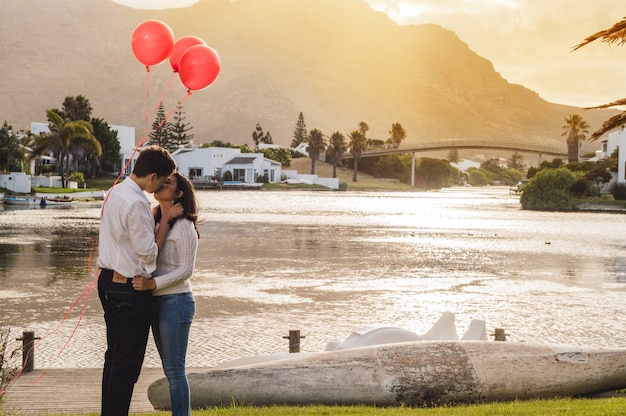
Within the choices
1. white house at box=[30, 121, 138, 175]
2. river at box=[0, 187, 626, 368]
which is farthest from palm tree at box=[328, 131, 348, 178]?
river at box=[0, 187, 626, 368]

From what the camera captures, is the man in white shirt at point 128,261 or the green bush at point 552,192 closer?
the man in white shirt at point 128,261

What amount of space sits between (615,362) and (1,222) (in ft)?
113

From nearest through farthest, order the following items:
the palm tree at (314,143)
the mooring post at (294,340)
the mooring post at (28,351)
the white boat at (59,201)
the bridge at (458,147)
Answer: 1. the mooring post at (28,351)
2. the mooring post at (294,340)
3. the white boat at (59,201)
4. the bridge at (458,147)
5. the palm tree at (314,143)

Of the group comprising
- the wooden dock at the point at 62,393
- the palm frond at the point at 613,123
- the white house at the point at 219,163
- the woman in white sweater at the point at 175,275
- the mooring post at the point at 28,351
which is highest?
the white house at the point at 219,163

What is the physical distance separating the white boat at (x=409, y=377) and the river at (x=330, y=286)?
151 cm

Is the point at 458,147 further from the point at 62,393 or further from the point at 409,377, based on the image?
the point at 409,377

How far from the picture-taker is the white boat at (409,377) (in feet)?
21.5

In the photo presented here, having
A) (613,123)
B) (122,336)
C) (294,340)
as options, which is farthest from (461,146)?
(122,336)

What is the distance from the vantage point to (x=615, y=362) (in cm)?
718

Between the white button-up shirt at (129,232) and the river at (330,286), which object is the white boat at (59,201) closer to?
the river at (330,286)

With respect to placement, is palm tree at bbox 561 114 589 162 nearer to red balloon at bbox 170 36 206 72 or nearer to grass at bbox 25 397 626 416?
red balloon at bbox 170 36 206 72

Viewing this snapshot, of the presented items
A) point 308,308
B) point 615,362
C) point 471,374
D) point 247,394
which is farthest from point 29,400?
point 308,308

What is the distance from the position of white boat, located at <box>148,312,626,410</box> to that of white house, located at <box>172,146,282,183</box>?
105 meters

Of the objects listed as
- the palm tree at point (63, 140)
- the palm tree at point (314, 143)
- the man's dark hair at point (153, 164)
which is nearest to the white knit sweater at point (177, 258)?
the man's dark hair at point (153, 164)
